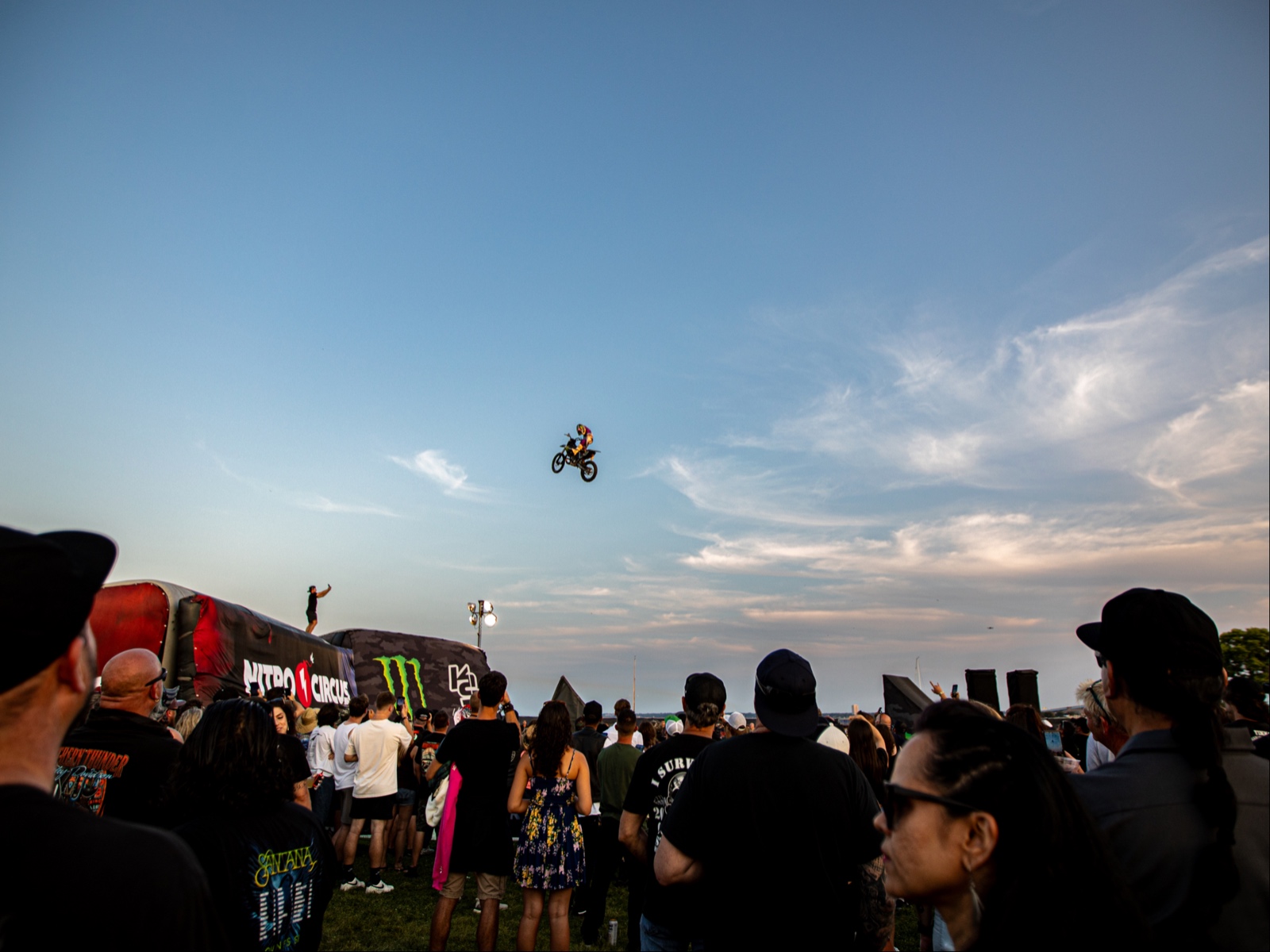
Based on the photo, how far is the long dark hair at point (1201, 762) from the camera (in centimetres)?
183

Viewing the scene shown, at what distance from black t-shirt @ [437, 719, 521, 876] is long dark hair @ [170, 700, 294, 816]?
3178 mm

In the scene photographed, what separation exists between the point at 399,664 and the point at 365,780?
11554mm

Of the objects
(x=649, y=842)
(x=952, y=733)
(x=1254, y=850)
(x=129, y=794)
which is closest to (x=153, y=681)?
(x=129, y=794)

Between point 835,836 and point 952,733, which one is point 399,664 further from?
point 952,733

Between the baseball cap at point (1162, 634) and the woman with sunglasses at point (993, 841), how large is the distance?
29.6 inches

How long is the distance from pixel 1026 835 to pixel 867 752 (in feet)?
17.2

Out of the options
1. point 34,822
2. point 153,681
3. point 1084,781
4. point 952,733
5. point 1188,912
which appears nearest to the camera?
point 34,822

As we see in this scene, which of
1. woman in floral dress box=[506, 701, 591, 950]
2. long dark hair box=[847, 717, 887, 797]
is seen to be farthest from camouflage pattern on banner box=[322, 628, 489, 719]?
long dark hair box=[847, 717, 887, 797]

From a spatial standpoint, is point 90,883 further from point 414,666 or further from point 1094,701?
point 414,666

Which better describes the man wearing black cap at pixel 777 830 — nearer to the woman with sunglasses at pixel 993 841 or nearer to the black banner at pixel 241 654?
the woman with sunglasses at pixel 993 841

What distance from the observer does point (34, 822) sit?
3.92 ft

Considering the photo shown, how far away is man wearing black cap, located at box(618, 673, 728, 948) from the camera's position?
139 inches

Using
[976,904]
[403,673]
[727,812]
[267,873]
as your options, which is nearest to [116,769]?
[267,873]

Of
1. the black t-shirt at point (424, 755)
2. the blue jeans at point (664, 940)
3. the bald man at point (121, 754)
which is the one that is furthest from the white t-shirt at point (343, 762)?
the blue jeans at point (664, 940)
